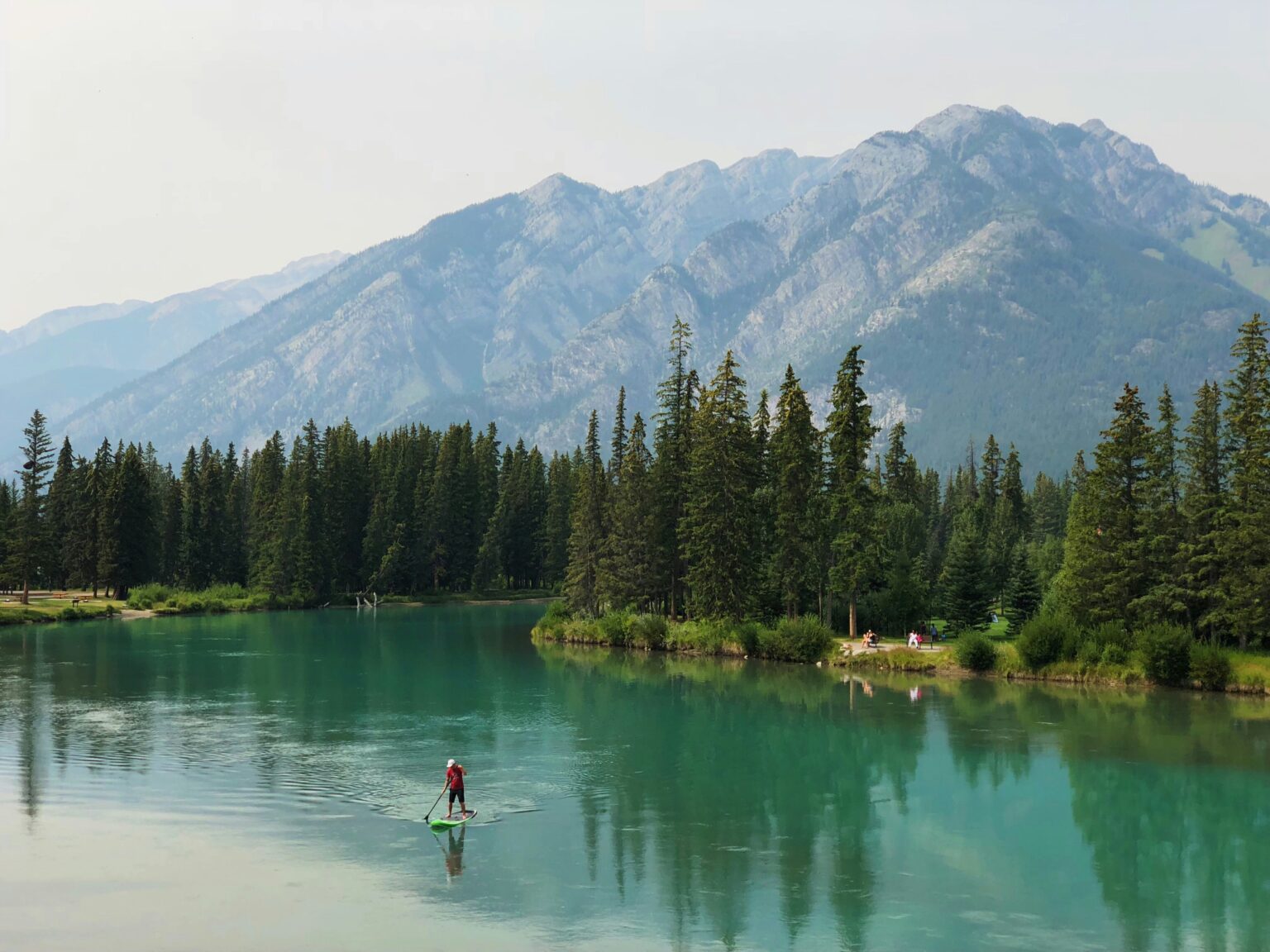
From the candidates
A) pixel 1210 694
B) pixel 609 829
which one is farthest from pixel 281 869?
pixel 1210 694

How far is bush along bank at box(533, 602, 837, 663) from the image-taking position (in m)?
78.9

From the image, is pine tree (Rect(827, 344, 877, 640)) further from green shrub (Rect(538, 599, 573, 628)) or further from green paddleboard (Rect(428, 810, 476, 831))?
green paddleboard (Rect(428, 810, 476, 831))

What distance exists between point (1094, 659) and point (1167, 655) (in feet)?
13.5

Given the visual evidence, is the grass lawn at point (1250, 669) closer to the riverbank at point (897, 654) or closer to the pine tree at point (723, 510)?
the riverbank at point (897, 654)

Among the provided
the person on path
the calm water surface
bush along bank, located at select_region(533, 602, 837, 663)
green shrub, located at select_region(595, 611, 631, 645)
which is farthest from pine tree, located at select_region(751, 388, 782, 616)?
the person on path

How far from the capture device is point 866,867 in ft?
105

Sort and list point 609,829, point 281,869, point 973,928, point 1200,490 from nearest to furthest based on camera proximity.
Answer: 1. point 973,928
2. point 281,869
3. point 609,829
4. point 1200,490

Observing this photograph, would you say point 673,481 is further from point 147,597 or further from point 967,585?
point 147,597

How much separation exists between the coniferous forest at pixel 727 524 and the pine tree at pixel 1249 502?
0.48 ft

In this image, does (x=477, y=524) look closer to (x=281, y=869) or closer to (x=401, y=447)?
(x=401, y=447)

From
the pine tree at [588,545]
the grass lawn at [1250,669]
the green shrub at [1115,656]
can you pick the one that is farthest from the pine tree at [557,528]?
the grass lawn at [1250,669]

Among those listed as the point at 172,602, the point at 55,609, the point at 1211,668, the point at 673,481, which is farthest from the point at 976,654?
the point at 172,602

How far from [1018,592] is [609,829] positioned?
59.4 metres

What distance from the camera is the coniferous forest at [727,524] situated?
232ft
